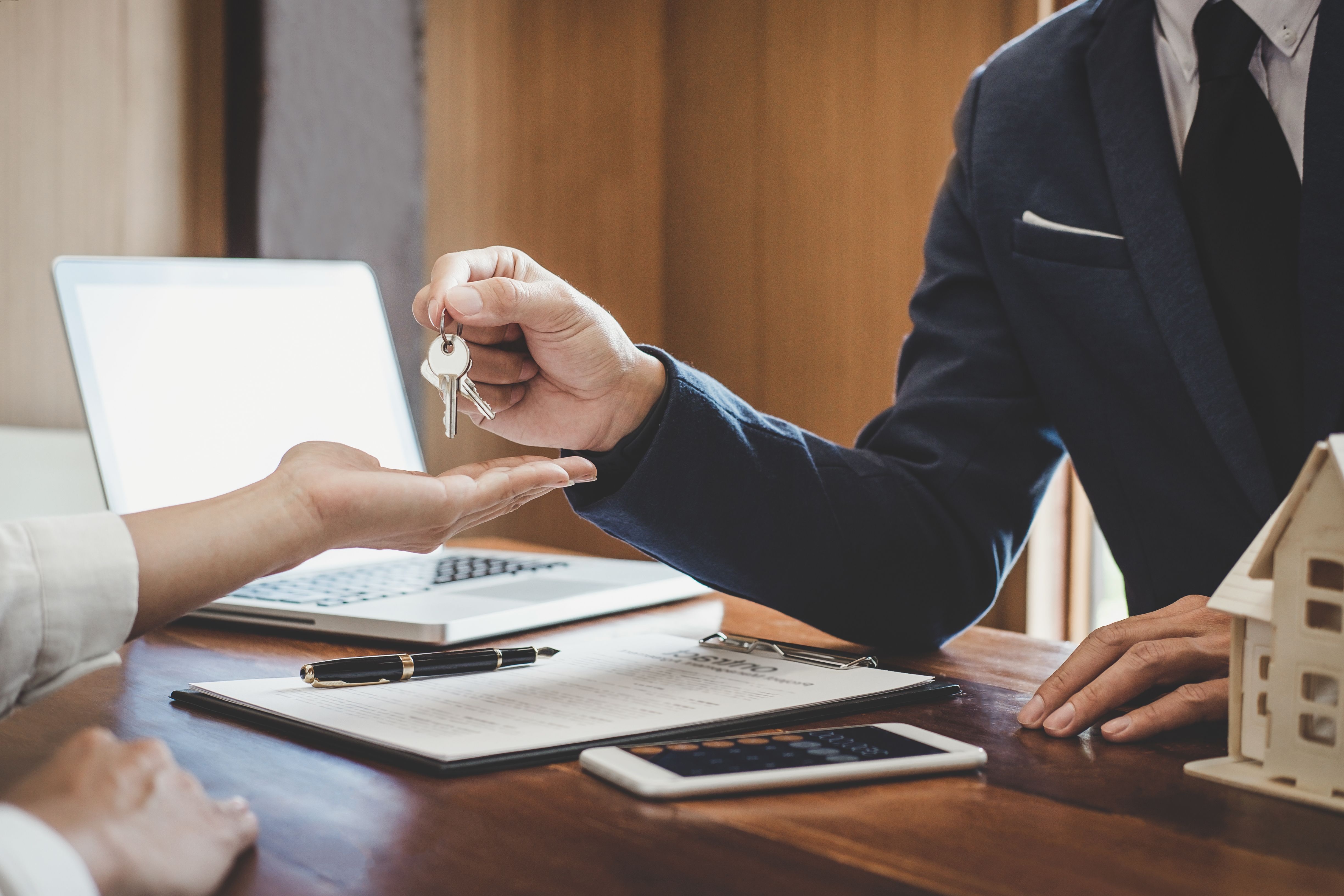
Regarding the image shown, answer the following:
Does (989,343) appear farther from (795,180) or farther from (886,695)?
(795,180)

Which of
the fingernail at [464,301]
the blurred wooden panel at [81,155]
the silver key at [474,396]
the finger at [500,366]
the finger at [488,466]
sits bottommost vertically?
the finger at [488,466]

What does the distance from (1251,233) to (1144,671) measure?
0.46m

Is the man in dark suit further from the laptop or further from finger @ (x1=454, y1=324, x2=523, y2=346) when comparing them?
the laptop

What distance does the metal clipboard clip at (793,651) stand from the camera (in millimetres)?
785

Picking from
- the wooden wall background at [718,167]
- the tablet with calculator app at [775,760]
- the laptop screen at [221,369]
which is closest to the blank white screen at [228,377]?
the laptop screen at [221,369]

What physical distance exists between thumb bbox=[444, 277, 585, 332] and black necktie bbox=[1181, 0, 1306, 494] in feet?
1.87

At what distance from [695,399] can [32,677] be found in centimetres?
47

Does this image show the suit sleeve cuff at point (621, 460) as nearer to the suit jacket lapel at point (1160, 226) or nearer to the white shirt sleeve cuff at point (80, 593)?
the white shirt sleeve cuff at point (80, 593)

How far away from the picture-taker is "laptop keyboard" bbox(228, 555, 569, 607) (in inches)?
40.5

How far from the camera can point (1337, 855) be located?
1.52 ft

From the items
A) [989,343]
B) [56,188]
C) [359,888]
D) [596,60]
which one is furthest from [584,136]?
[359,888]

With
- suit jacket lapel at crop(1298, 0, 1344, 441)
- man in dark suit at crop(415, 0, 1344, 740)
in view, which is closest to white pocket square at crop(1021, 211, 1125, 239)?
man in dark suit at crop(415, 0, 1344, 740)

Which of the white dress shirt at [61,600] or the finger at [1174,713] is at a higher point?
the white dress shirt at [61,600]

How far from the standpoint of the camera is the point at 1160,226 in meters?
0.96
